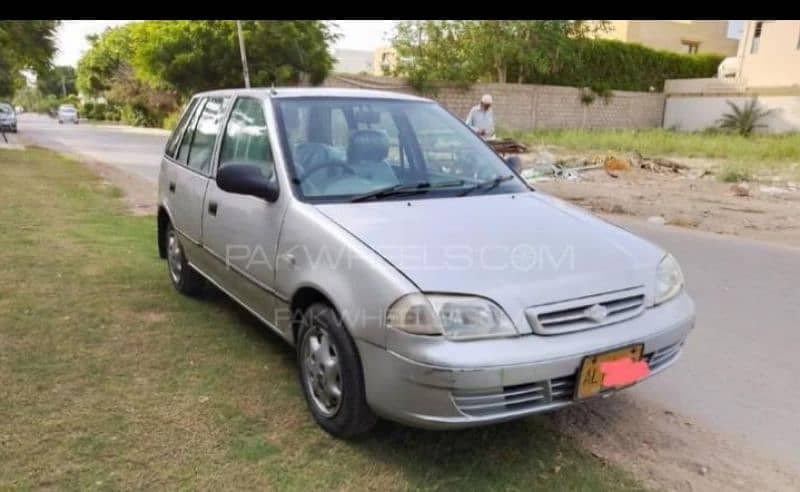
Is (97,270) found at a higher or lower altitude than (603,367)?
lower

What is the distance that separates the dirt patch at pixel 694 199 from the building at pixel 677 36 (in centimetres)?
2410

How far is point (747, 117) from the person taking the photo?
2516 centimetres

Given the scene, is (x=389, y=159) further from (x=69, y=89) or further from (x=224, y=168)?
(x=69, y=89)

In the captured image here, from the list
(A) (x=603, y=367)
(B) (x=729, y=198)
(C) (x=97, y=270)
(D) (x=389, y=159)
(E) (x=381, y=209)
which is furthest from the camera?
(B) (x=729, y=198)

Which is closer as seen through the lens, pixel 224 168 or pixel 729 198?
pixel 224 168

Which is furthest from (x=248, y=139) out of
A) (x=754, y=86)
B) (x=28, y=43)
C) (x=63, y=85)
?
(x=63, y=85)

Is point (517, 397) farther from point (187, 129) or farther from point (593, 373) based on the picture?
point (187, 129)

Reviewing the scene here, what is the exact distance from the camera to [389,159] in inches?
142

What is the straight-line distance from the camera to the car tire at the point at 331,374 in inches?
105

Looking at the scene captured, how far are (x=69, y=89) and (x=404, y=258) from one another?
101 m

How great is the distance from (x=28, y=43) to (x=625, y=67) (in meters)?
25.6

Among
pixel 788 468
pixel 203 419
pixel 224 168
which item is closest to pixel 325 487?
pixel 203 419

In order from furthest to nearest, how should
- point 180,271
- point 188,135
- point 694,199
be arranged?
point 694,199
point 180,271
point 188,135

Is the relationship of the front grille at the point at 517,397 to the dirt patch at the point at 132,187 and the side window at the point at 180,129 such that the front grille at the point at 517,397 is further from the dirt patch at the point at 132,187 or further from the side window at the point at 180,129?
the dirt patch at the point at 132,187
